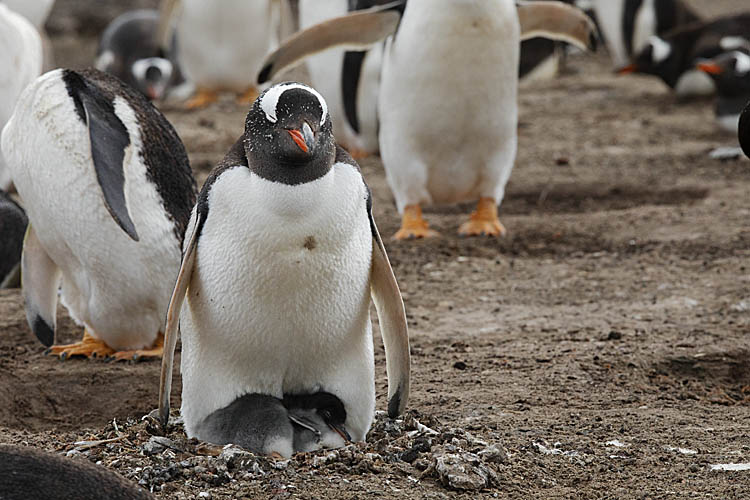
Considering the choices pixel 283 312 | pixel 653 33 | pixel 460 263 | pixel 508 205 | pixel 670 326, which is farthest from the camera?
pixel 653 33

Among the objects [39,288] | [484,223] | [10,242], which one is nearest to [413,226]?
[484,223]

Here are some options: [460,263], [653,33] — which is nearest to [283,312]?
[460,263]

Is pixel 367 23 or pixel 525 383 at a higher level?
pixel 367 23

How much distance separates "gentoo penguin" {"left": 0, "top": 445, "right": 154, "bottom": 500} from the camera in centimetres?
212

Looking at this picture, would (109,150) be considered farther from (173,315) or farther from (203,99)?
(203,99)

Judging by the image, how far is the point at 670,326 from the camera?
157 inches

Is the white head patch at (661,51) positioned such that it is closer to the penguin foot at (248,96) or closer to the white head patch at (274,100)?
the penguin foot at (248,96)

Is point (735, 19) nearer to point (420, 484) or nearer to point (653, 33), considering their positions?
point (653, 33)

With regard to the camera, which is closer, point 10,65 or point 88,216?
point 88,216

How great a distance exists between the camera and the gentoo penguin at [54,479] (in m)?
2.12

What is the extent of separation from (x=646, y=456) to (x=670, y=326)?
1.22 metres

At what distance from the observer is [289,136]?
2.62m

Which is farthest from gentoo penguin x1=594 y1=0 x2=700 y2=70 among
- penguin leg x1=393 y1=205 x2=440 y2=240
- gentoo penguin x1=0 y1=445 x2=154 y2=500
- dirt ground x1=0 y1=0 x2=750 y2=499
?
gentoo penguin x1=0 y1=445 x2=154 y2=500

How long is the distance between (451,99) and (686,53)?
17.1ft
